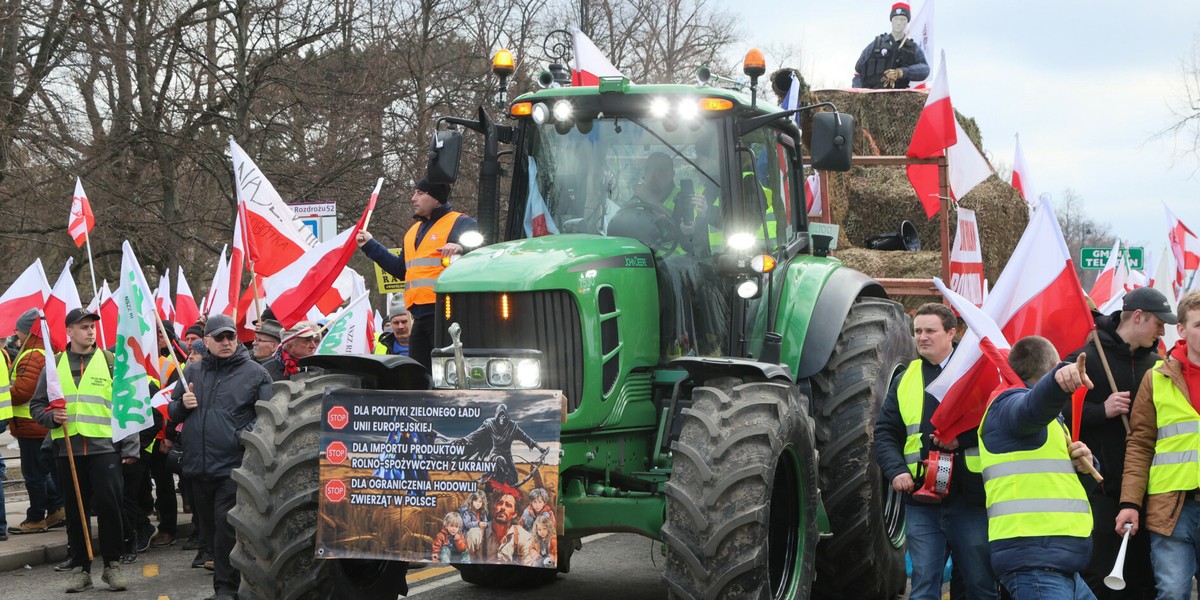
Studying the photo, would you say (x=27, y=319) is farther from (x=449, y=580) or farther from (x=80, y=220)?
(x=449, y=580)

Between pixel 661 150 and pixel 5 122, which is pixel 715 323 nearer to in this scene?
pixel 661 150

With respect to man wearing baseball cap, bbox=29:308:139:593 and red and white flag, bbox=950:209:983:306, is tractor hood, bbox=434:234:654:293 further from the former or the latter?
red and white flag, bbox=950:209:983:306

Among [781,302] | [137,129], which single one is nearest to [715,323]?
[781,302]

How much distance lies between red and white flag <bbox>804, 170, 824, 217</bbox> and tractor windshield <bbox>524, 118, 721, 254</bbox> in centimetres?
406

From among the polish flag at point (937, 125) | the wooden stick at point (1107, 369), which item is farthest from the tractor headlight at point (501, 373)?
the polish flag at point (937, 125)

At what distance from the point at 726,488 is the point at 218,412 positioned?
3946 millimetres

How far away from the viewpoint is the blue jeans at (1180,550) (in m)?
6.44

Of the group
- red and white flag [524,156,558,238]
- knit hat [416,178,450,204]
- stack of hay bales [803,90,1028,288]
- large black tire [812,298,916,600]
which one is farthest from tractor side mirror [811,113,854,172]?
stack of hay bales [803,90,1028,288]

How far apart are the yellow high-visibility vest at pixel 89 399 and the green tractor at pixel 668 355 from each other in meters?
3.28

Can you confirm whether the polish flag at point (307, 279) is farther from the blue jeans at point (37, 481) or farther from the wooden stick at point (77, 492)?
the blue jeans at point (37, 481)

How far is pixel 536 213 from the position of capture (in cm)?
762

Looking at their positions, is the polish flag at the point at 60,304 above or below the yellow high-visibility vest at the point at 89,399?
above

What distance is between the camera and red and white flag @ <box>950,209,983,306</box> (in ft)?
36.2

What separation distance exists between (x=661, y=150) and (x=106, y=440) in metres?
4.63
